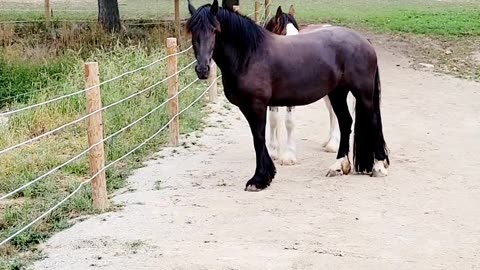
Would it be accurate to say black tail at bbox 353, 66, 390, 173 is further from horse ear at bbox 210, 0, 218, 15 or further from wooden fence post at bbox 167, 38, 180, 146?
wooden fence post at bbox 167, 38, 180, 146

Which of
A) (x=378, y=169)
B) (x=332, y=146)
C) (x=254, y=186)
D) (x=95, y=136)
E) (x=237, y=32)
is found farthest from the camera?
(x=332, y=146)

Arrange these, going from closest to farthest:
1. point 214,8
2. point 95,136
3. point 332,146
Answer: point 95,136 → point 214,8 → point 332,146

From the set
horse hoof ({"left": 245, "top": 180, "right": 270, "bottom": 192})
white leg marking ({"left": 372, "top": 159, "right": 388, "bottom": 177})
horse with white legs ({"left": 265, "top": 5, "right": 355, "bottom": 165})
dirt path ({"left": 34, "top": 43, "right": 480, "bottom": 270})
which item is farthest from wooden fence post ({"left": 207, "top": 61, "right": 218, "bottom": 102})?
horse hoof ({"left": 245, "top": 180, "right": 270, "bottom": 192})

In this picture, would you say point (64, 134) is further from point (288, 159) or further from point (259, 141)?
point (259, 141)

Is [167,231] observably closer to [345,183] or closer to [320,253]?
[320,253]

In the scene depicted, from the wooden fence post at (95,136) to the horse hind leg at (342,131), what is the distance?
84.6 inches

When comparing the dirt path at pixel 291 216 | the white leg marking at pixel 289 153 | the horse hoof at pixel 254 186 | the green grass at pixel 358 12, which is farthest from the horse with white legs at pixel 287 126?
the green grass at pixel 358 12

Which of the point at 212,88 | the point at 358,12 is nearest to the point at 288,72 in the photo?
the point at 212,88

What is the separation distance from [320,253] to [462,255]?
0.90m

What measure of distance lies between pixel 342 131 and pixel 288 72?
3.17 ft

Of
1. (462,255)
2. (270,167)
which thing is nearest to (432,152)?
(270,167)

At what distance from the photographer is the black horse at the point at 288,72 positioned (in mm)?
5926

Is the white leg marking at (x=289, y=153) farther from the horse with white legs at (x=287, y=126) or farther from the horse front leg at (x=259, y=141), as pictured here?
the horse front leg at (x=259, y=141)

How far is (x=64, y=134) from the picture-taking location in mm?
7992
